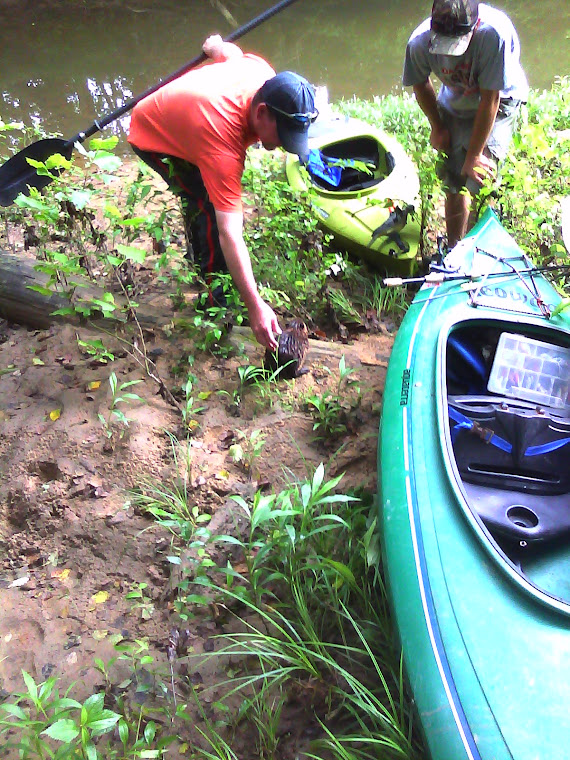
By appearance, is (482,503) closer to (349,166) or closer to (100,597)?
(100,597)

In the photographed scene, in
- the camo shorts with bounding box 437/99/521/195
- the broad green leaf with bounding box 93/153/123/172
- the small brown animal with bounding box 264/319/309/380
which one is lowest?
the small brown animal with bounding box 264/319/309/380

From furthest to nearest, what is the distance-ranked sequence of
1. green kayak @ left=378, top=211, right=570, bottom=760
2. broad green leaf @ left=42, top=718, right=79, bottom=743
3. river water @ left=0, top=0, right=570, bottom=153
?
1. river water @ left=0, top=0, right=570, bottom=153
2. green kayak @ left=378, top=211, right=570, bottom=760
3. broad green leaf @ left=42, top=718, right=79, bottom=743

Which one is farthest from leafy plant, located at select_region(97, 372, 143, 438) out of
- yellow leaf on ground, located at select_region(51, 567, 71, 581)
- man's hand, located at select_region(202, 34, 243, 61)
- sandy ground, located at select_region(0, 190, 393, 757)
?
man's hand, located at select_region(202, 34, 243, 61)

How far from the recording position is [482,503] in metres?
1.99

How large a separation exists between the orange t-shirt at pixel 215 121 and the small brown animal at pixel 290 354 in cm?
66

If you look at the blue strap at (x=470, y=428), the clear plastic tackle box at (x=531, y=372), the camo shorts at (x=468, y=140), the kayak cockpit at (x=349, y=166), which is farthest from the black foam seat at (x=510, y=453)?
the kayak cockpit at (x=349, y=166)

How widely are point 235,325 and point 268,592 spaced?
1.51 meters

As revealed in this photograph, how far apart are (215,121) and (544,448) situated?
1.83 m

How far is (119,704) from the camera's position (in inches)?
64.9

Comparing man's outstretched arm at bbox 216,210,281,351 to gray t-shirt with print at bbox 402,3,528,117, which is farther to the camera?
gray t-shirt with print at bbox 402,3,528,117

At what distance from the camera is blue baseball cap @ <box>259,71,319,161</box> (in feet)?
6.78

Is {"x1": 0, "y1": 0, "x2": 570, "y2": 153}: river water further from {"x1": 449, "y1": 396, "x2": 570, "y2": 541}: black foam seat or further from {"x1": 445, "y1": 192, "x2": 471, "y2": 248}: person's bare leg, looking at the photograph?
{"x1": 449, "y1": 396, "x2": 570, "y2": 541}: black foam seat

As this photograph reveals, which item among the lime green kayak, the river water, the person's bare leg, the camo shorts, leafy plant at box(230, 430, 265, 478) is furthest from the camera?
the river water

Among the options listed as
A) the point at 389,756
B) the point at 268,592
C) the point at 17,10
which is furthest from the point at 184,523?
the point at 17,10
